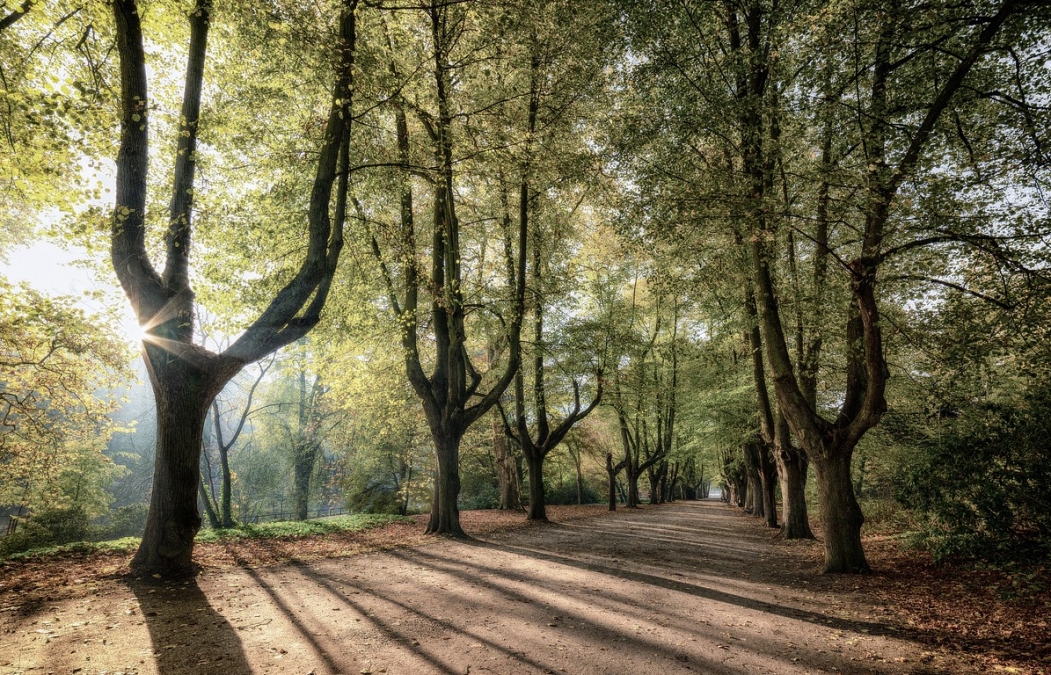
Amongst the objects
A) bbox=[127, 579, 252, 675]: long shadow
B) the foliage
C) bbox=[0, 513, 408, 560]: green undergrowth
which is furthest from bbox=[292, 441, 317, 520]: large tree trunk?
bbox=[127, 579, 252, 675]: long shadow

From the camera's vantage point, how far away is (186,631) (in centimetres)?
480

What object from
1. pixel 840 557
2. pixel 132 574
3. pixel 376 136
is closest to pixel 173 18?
pixel 376 136

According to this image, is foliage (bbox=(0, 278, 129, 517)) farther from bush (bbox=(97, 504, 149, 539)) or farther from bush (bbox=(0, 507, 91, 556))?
bush (bbox=(97, 504, 149, 539))

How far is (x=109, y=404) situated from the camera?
35.7 feet

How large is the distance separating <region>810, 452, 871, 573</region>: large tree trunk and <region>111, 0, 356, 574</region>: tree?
9.72 m

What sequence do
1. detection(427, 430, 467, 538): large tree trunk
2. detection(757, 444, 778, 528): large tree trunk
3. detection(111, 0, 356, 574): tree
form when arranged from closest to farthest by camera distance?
detection(111, 0, 356, 574): tree, detection(427, 430, 467, 538): large tree trunk, detection(757, 444, 778, 528): large tree trunk

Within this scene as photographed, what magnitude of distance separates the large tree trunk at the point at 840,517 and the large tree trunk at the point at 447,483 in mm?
8599

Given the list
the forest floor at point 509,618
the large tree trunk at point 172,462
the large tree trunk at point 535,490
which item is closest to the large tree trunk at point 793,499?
the forest floor at point 509,618

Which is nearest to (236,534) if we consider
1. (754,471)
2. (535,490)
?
(535,490)

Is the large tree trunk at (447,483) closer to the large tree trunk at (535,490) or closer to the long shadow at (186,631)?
the large tree trunk at (535,490)

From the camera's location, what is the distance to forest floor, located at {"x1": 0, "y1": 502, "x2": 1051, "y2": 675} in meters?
4.26

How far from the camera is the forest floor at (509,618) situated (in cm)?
426

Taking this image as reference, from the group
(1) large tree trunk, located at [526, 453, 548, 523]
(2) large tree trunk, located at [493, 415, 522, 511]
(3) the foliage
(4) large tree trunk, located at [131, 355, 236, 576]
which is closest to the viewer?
(4) large tree trunk, located at [131, 355, 236, 576]

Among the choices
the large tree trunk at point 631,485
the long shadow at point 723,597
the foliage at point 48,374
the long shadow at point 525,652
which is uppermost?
the foliage at point 48,374
